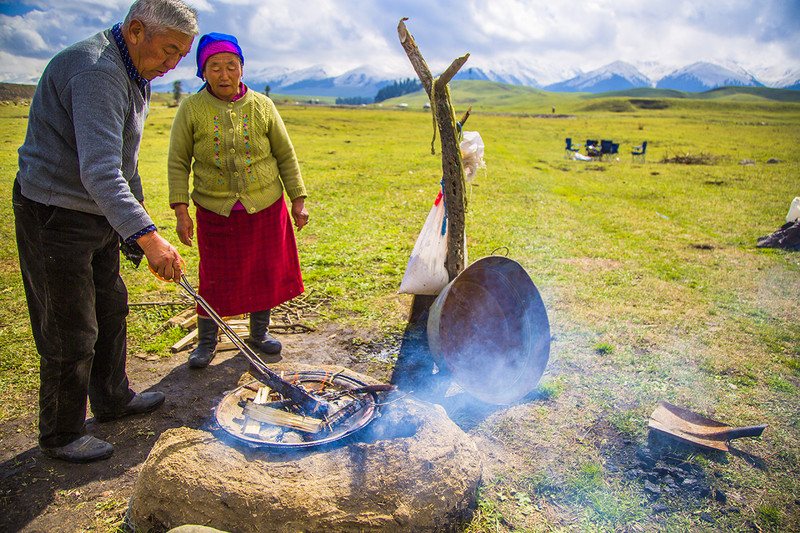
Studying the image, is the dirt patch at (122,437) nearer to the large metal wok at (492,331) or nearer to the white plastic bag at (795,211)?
the large metal wok at (492,331)

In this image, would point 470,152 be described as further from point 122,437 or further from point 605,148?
point 605,148

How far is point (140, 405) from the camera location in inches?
123

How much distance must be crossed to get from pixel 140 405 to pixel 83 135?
1866mm

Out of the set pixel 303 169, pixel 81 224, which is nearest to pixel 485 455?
pixel 81 224

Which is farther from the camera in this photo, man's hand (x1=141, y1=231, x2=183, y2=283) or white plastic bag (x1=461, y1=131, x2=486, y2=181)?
white plastic bag (x1=461, y1=131, x2=486, y2=181)

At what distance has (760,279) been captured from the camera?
19.7ft

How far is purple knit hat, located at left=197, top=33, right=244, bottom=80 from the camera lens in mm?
3018

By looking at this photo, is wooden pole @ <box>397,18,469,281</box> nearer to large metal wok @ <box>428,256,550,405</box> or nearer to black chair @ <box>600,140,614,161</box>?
large metal wok @ <box>428,256,550,405</box>

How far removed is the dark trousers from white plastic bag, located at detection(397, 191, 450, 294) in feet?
7.08

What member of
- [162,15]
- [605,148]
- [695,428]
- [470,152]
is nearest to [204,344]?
[162,15]

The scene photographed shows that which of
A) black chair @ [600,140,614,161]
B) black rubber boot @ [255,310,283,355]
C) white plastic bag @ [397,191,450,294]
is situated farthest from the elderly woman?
black chair @ [600,140,614,161]

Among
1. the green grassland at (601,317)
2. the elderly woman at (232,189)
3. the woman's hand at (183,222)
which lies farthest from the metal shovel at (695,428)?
the woman's hand at (183,222)

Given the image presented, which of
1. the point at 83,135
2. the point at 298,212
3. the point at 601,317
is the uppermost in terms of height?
the point at 83,135

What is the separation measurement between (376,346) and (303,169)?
37.7ft
